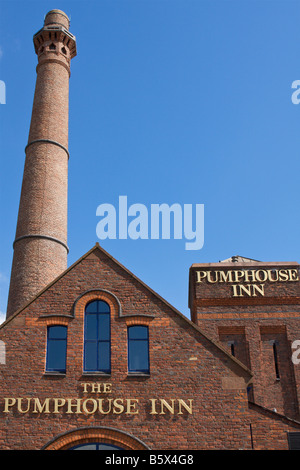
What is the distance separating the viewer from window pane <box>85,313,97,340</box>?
1677 cm

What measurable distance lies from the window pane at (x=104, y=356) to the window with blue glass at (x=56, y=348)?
3.71ft

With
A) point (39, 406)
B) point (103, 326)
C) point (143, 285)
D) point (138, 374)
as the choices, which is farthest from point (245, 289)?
point (39, 406)

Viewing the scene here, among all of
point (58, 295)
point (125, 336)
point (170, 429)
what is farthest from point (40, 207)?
point (170, 429)

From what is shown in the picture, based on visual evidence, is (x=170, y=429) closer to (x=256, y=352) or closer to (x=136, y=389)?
(x=136, y=389)

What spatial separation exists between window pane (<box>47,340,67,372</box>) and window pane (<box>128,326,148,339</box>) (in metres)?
2.16

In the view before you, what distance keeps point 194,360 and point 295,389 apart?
8987 millimetres

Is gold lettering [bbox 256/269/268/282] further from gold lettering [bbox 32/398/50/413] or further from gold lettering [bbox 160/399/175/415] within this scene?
gold lettering [bbox 32/398/50/413]

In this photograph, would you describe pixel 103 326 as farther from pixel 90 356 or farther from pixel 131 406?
pixel 131 406

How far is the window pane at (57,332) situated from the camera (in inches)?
657

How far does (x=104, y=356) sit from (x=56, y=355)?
153 centimetres

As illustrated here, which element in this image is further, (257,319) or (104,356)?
(257,319)

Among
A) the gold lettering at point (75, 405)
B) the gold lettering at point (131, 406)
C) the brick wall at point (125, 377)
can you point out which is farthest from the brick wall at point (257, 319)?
the gold lettering at point (75, 405)

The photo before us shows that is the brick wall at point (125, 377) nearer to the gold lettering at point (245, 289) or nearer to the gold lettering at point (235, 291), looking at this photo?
the gold lettering at point (235, 291)

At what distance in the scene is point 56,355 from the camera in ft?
53.9
